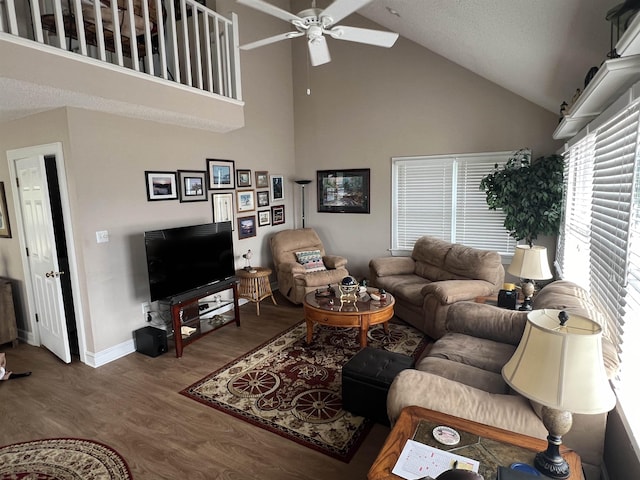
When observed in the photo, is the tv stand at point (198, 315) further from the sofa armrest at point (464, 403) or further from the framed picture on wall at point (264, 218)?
the sofa armrest at point (464, 403)

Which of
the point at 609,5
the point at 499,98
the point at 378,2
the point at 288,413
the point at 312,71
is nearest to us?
the point at 609,5

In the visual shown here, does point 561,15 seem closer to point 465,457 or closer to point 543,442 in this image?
point 543,442

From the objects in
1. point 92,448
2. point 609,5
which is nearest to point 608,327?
point 609,5

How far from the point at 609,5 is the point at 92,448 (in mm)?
4132

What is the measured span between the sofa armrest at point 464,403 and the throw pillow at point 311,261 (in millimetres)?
3723

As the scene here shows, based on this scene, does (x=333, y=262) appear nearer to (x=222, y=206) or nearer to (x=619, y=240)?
(x=222, y=206)

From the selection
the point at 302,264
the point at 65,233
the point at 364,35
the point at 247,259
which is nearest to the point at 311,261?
the point at 302,264

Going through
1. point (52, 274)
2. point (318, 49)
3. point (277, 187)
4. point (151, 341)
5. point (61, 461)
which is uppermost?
point (318, 49)

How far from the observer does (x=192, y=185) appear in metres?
4.70

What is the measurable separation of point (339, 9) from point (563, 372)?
256cm

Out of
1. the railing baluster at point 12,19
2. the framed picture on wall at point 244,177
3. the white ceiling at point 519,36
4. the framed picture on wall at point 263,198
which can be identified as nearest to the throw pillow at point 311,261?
the framed picture on wall at point 263,198

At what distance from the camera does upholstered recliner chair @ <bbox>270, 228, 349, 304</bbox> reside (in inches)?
208

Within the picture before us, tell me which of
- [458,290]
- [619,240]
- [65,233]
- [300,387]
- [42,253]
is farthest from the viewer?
[458,290]

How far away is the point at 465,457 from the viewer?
1580 mm
